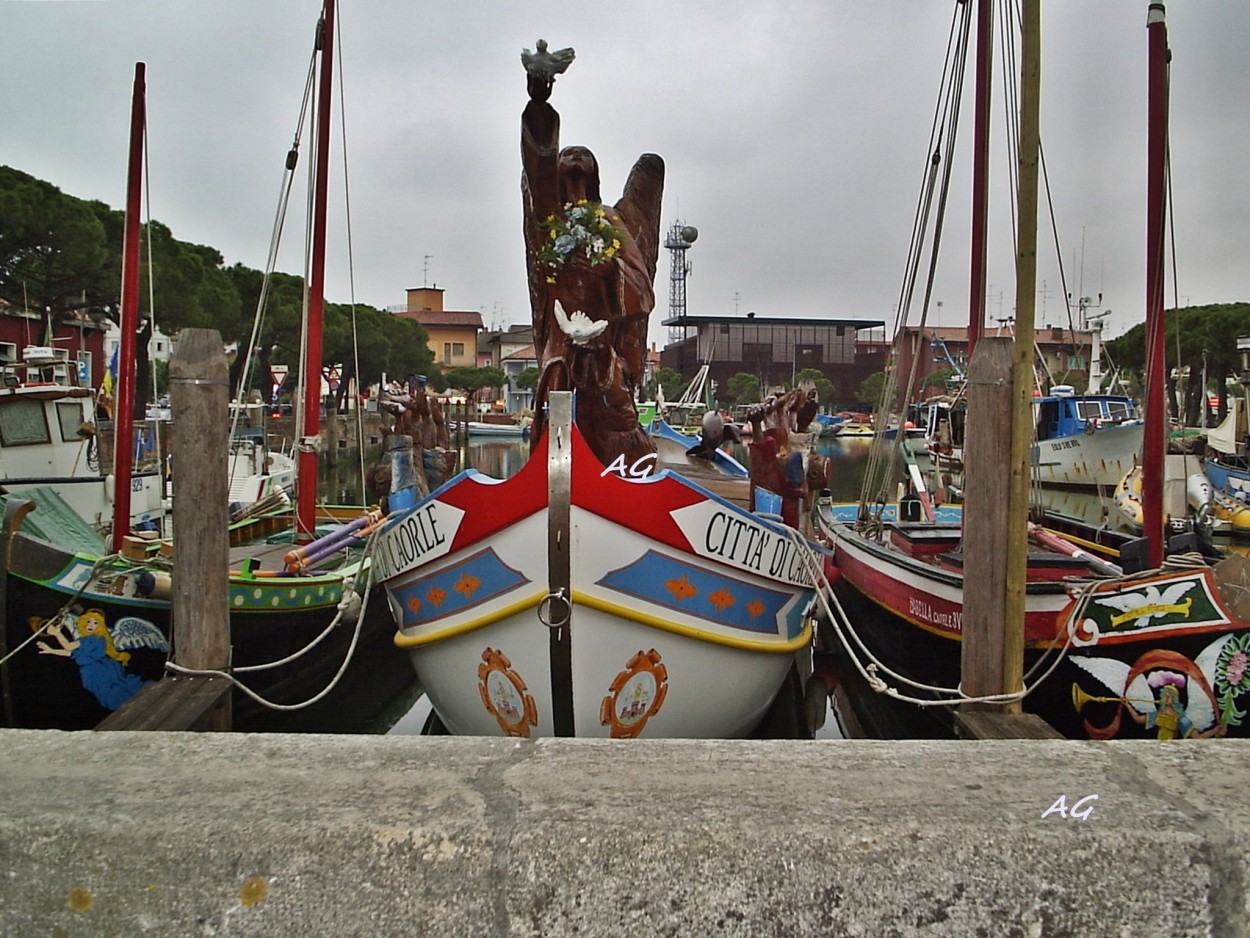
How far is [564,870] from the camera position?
82.8 inches

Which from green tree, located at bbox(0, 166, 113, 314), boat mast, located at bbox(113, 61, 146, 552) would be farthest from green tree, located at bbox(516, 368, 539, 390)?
boat mast, located at bbox(113, 61, 146, 552)

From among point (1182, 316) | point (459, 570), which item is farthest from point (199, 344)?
point (1182, 316)

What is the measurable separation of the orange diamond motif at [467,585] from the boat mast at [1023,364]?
2.99m

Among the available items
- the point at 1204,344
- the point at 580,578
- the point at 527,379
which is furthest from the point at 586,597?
the point at 527,379

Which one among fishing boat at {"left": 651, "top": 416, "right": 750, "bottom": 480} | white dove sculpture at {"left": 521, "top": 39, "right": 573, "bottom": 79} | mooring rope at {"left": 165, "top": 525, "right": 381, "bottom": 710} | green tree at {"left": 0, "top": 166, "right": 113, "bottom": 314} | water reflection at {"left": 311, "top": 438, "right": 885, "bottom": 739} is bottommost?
water reflection at {"left": 311, "top": 438, "right": 885, "bottom": 739}

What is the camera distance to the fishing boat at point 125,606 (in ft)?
20.2

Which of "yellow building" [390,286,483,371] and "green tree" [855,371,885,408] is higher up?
"yellow building" [390,286,483,371]

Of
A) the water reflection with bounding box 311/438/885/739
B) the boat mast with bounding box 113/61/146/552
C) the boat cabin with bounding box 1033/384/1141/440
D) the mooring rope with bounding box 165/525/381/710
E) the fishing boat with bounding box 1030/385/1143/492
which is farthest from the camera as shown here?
the boat cabin with bounding box 1033/384/1141/440

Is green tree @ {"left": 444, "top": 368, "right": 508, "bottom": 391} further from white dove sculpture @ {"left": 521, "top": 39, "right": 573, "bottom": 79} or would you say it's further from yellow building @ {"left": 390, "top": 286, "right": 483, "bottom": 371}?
white dove sculpture @ {"left": 521, "top": 39, "right": 573, "bottom": 79}

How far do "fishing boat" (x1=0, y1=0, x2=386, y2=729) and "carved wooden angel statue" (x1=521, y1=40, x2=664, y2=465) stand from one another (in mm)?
2099

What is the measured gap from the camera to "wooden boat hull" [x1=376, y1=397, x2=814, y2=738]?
514 cm

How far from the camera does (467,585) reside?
5562 millimetres

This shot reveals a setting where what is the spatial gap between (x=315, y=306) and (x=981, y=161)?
7.91 meters

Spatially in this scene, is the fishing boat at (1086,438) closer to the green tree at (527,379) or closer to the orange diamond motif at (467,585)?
the orange diamond motif at (467,585)
